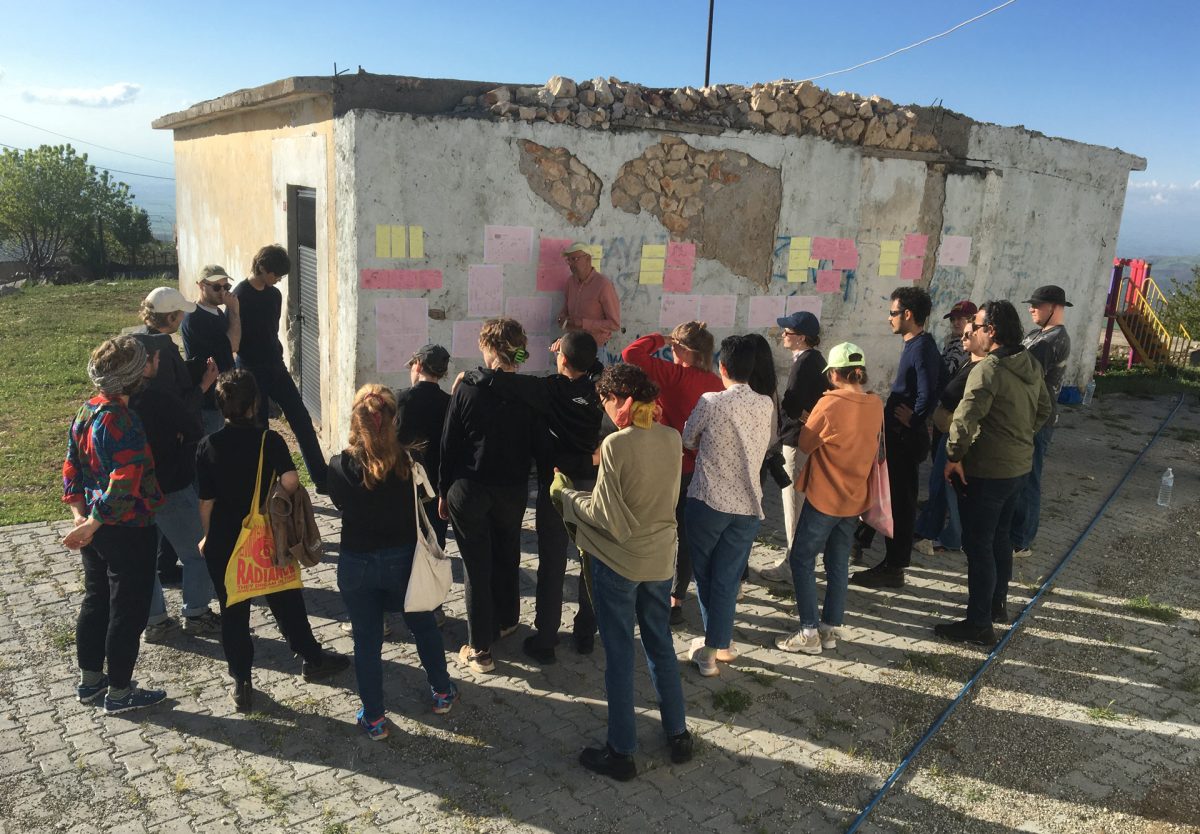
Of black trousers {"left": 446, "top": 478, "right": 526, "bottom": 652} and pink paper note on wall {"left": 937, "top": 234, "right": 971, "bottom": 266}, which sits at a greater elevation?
pink paper note on wall {"left": 937, "top": 234, "right": 971, "bottom": 266}

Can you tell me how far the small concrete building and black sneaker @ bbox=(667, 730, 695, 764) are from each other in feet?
13.7

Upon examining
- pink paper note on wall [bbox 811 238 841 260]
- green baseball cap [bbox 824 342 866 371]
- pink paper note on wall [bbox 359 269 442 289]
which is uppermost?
pink paper note on wall [bbox 811 238 841 260]

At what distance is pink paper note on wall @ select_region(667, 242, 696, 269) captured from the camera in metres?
7.97

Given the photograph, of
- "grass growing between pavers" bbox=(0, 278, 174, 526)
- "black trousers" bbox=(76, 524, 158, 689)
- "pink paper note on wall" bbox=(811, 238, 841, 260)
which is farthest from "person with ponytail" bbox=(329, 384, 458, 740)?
"pink paper note on wall" bbox=(811, 238, 841, 260)

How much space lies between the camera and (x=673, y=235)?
7.95 metres

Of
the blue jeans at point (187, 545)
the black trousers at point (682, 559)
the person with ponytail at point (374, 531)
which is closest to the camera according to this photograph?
the person with ponytail at point (374, 531)

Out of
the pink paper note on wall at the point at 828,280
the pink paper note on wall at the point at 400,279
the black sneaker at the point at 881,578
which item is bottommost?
the black sneaker at the point at 881,578

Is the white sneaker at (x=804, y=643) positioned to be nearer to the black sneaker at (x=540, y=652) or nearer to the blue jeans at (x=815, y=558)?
the blue jeans at (x=815, y=558)

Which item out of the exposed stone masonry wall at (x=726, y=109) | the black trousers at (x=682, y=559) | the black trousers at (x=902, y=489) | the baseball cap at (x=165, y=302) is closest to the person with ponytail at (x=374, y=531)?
the black trousers at (x=682, y=559)

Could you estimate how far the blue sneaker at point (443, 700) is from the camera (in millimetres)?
4188

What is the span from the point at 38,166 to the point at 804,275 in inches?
1528

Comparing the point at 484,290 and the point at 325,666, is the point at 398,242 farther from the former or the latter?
the point at 325,666

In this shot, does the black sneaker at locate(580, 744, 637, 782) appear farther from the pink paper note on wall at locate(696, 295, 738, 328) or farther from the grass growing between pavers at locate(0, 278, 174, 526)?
the pink paper note on wall at locate(696, 295, 738, 328)

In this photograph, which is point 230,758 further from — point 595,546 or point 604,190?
point 604,190
